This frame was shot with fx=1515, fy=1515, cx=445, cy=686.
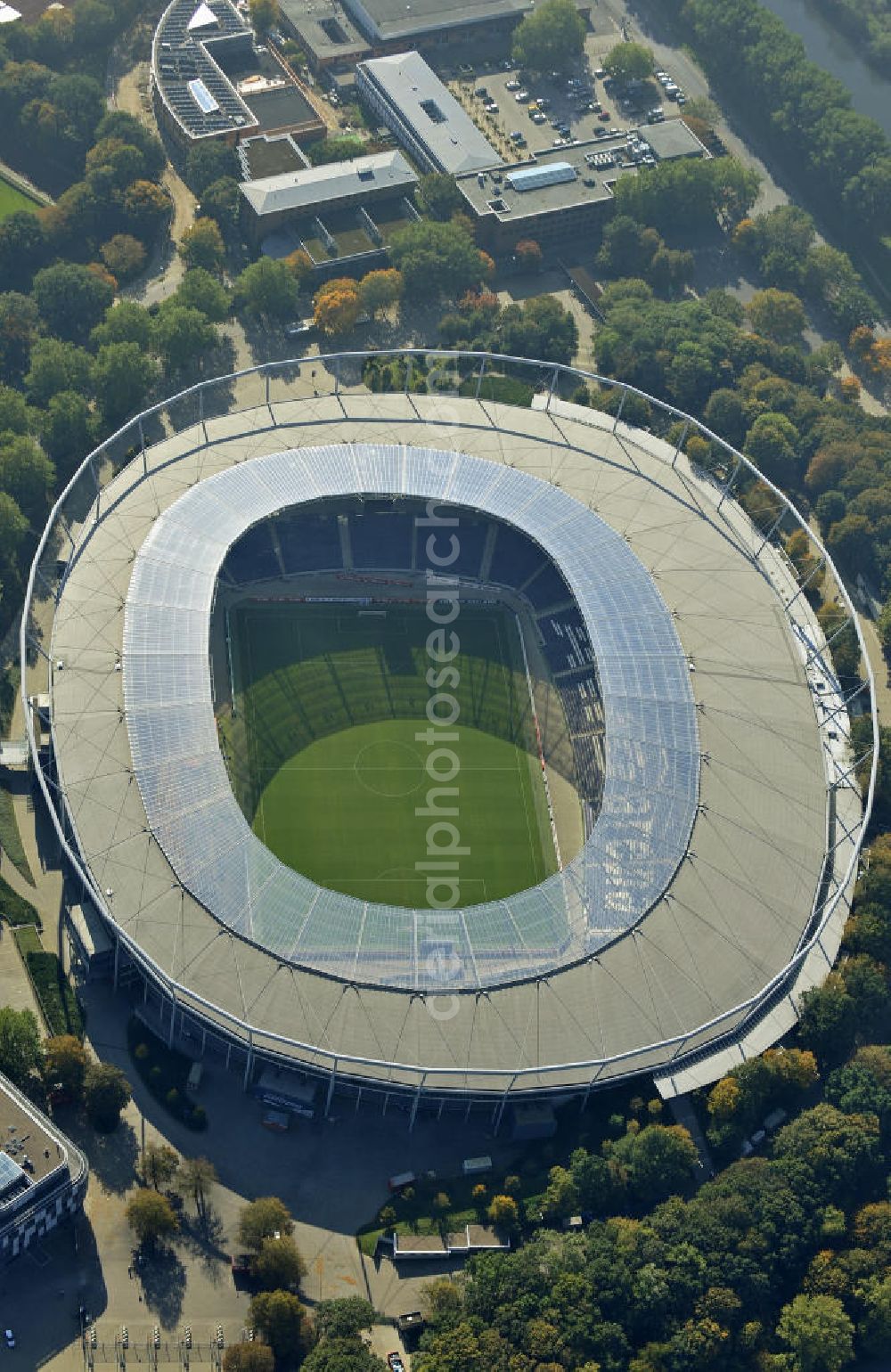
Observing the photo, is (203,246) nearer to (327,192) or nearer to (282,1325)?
(327,192)

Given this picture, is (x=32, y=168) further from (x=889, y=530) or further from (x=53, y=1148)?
(x=53, y=1148)

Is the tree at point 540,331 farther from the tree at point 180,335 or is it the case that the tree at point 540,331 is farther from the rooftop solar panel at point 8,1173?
the rooftop solar panel at point 8,1173

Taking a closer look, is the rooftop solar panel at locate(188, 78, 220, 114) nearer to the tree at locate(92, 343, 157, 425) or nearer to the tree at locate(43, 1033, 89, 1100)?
the tree at locate(92, 343, 157, 425)

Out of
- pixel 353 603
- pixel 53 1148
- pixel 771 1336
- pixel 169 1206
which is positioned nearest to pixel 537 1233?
pixel 771 1336

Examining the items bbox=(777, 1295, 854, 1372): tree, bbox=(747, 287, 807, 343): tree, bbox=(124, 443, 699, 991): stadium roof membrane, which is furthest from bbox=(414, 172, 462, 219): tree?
bbox=(777, 1295, 854, 1372): tree

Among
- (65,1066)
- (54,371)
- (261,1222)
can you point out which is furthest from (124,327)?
(261,1222)

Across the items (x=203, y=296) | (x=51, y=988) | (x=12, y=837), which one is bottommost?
(x=51, y=988)
